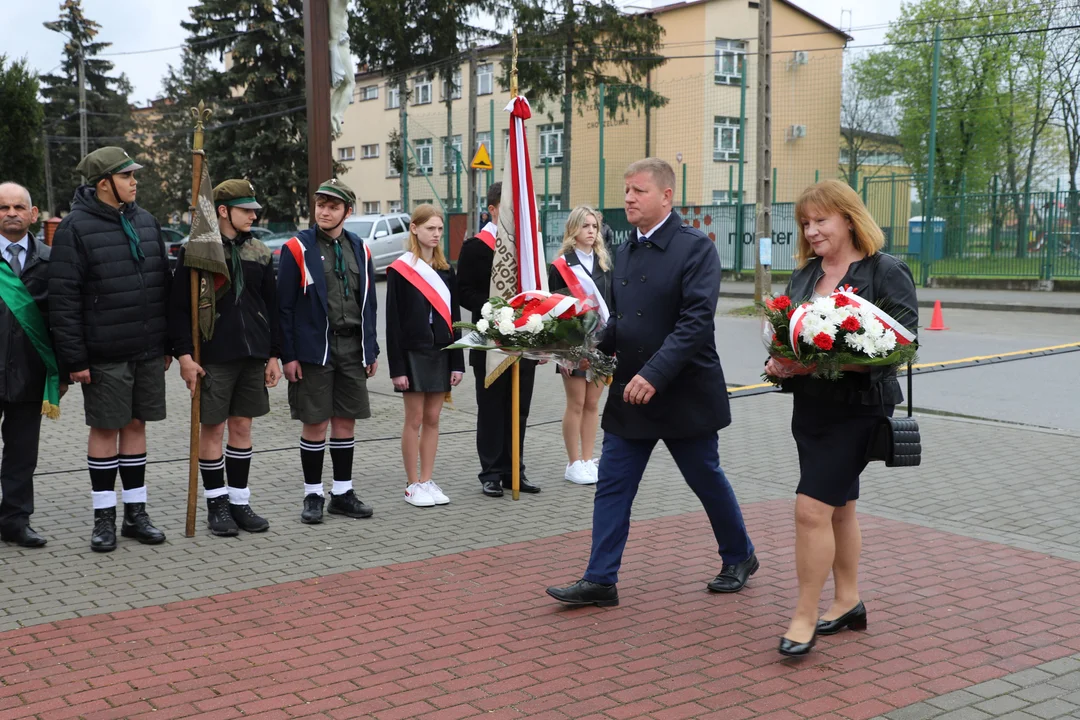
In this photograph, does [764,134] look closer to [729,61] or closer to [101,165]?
[101,165]

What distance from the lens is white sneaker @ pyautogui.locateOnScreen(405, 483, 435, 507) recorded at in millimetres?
6977

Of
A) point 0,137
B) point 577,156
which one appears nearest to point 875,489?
point 0,137

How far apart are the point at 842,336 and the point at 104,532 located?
4145 millimetres

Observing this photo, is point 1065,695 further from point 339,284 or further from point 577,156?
point 577,156

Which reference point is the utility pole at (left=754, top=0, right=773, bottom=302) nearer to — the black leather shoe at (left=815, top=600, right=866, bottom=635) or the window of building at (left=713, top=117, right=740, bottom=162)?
the black leather shoe at (left=815, top=600, right=866, bottom=635)

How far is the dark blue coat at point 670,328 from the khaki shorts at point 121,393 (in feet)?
8.67

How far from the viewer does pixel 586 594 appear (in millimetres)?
4980

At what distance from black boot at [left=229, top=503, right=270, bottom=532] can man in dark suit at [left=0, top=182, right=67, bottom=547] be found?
105 cm

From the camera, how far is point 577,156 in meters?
38.8

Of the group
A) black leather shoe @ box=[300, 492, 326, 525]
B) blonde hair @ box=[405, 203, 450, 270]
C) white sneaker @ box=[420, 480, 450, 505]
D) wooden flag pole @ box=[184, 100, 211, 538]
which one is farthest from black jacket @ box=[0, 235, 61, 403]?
white sneaker @ box=[420, 480, 450, 505]

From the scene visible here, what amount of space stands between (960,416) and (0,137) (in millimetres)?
23963

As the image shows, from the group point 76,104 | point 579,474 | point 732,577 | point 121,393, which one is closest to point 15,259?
point 121,393

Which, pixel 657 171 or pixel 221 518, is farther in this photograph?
pixel 221 518

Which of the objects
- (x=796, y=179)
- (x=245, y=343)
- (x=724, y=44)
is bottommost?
(x=245, y=343)
